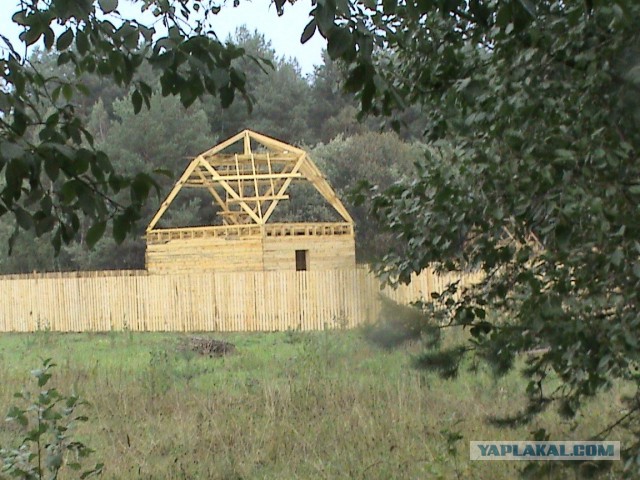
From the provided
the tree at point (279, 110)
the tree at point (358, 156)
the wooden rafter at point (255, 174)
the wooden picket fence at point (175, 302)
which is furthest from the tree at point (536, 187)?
the tree at point (279, 110)

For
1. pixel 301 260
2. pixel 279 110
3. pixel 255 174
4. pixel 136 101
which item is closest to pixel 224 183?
pixel 255 174

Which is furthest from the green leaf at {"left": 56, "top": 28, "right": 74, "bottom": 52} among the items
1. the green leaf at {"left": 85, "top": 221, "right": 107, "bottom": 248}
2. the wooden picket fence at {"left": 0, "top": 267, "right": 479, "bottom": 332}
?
the wooden picket fence at {"left": 0, "top": 267, "right": 479, "bottom": 332}

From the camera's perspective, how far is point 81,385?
830 cm

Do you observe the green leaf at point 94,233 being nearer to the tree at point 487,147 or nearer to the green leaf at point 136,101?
the tree at point 487,147

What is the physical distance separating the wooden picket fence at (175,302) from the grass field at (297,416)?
6.13 metres

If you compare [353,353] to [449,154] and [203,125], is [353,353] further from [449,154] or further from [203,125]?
[203,125]

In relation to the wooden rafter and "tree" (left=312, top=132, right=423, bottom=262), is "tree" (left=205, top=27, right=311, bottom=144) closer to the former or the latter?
"tree" (left=312, top=132, right=423, bottom=262)

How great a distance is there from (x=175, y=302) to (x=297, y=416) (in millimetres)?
10870

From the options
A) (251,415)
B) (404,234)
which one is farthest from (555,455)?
(251,415)

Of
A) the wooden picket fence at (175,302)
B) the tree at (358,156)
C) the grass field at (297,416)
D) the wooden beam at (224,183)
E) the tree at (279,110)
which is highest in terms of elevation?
the tree at (279,110)

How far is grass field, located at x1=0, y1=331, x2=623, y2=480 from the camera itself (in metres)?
5.34

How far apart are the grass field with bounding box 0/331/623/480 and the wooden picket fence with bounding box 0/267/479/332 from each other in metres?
6.13

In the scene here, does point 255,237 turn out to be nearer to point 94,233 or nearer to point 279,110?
point 279,110

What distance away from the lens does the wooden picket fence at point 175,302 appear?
53.5 ft
